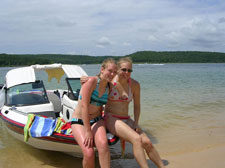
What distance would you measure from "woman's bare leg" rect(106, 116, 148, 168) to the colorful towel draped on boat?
Answer: 2.69ft

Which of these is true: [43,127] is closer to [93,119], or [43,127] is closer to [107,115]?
[93,119]

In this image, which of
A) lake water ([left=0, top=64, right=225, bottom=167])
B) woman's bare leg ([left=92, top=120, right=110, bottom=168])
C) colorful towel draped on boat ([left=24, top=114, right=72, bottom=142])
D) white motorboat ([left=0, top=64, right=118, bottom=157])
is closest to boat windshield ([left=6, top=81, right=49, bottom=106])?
white motorboat ([left=0, top=64, right=118, bottom=157])

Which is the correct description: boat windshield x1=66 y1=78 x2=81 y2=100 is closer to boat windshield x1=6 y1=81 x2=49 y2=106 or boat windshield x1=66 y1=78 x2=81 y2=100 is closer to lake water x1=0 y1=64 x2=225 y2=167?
boat windshield x1=6 y1=81 x2=49 y2=106

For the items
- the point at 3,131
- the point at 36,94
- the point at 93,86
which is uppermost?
the point at 93,86

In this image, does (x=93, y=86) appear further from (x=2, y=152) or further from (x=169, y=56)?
(x=169, y=56)

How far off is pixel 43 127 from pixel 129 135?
1623 mm

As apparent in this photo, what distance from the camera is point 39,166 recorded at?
4.68 metres

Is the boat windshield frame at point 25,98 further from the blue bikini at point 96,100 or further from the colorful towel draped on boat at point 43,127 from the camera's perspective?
the blue bikini at point 96,100

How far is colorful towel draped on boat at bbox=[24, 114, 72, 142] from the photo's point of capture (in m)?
4.12

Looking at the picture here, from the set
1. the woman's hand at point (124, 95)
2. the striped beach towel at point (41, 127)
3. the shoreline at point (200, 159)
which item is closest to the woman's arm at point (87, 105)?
the woman's hand at point (124, 95)

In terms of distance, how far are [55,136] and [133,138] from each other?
4.69 ft

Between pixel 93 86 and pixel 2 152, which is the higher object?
pixel 93 86

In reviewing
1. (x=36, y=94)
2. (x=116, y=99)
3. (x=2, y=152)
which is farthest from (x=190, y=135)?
(x=2, y=152)

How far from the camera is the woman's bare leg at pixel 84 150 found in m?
3.35
